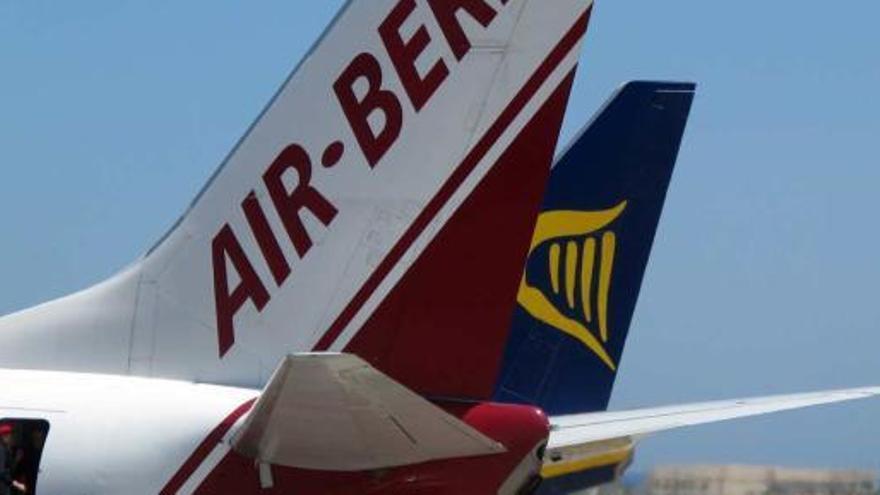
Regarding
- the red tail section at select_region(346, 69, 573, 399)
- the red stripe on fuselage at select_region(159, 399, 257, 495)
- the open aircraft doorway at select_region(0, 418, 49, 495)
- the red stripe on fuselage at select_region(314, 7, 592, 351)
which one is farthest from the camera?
the red stripe on fuselage at select_region(314, 7, 592, 351)

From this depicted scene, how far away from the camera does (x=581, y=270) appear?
27281 mm

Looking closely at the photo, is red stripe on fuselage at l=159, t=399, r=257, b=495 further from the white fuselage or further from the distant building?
the distant building

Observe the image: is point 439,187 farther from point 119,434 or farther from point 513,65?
point 119,434

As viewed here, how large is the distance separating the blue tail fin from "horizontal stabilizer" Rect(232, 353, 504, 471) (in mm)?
13477

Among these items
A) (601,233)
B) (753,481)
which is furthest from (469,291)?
(753,481)

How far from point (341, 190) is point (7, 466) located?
8.99 feet

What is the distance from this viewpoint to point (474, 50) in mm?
14391

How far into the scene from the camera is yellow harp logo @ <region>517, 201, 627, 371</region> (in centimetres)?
2711

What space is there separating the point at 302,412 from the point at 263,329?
1.85 metres

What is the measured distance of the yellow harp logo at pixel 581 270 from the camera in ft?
88.9

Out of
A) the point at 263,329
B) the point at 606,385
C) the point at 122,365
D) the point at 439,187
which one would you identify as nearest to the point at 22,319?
the point at 122,365

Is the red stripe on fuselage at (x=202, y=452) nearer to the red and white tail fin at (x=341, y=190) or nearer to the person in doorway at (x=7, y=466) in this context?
the red and white tail fin at (x=341, y=190)

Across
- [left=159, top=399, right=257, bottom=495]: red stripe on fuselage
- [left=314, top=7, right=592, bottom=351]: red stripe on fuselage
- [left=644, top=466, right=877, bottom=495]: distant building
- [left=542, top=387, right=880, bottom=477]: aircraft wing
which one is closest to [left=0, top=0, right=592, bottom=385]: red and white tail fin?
[left=314, top=7, right=592, bottom=351]: red stripe on fuselage

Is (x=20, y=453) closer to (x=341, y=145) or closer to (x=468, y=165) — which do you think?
(x=341, y=145)
